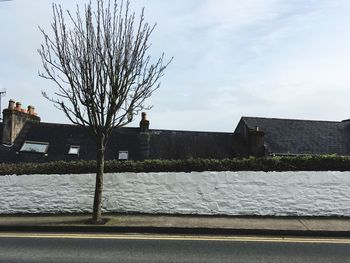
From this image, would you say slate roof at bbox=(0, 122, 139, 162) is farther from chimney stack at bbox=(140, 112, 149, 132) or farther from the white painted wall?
the white painted wall

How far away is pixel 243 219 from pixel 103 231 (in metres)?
3.61

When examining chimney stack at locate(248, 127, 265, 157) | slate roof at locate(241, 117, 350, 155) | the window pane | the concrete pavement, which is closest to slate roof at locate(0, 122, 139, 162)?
the window pane

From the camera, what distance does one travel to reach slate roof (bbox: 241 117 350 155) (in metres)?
32.8

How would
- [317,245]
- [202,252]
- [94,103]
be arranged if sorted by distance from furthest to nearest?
1. [94,103]
2. [317,245]
3. [202,252]

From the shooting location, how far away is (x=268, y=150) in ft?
105

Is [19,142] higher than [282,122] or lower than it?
lower

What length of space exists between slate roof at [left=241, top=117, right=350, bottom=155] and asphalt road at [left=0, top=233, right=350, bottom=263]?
2367 centimetres

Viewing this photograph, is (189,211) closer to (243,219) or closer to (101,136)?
(243,219)

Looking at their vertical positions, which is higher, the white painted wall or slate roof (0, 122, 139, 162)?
slate roof (0, 122, 139, 162)

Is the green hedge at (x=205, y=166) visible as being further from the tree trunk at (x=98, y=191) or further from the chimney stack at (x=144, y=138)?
the chimney stack at (x=144, y=138)

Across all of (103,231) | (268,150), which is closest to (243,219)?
(103,231)

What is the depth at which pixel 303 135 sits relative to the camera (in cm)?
3434

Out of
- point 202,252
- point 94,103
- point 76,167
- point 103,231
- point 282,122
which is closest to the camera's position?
point 202,252

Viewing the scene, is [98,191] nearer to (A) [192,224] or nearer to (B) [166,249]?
(A) [192,224]
